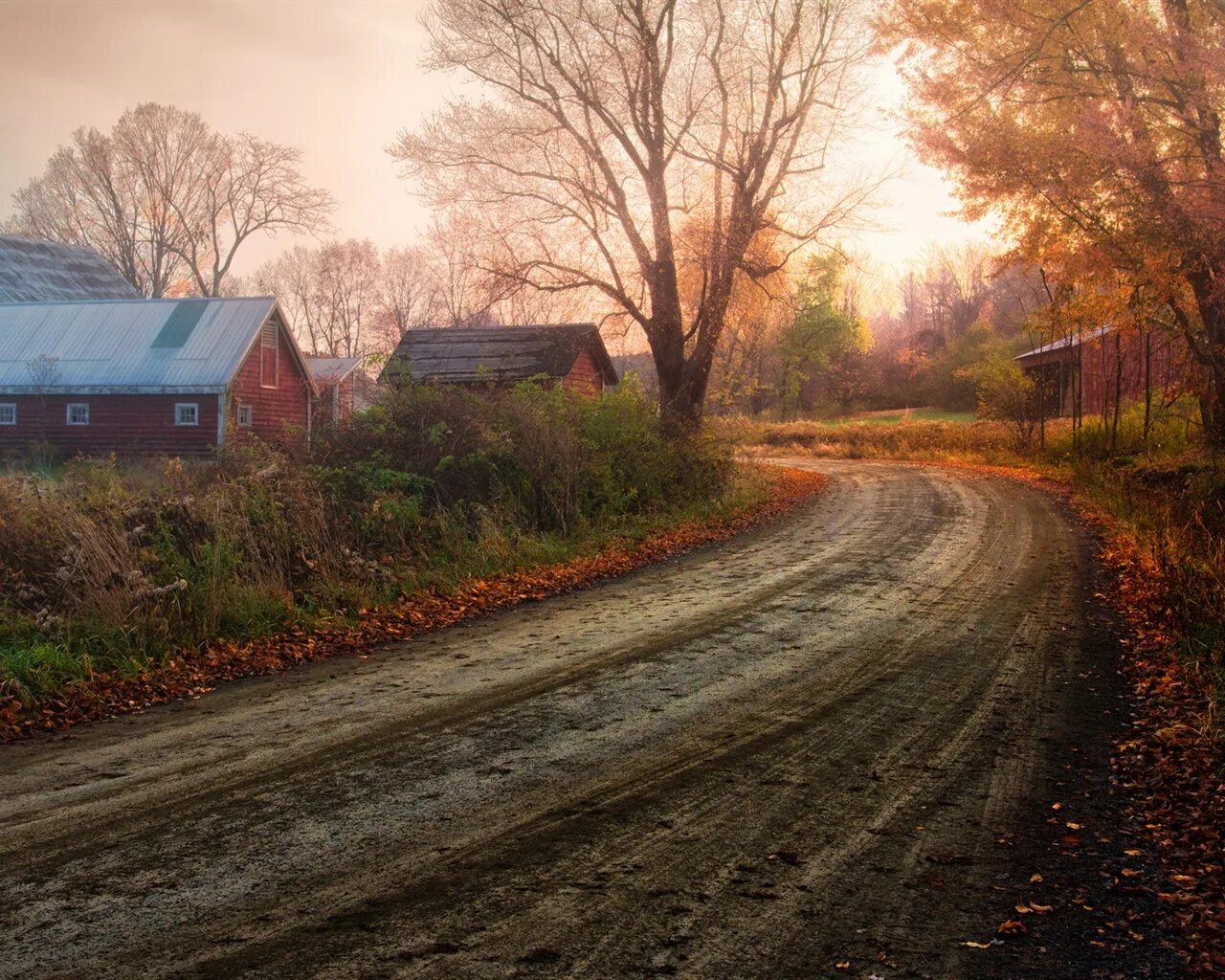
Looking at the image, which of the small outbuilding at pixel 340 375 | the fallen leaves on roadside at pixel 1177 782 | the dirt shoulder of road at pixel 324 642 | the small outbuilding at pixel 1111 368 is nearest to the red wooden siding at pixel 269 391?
the small outbuilding at pixel 340 375

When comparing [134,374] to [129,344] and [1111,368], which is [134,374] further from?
[1111,368]

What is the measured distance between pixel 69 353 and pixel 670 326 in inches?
824

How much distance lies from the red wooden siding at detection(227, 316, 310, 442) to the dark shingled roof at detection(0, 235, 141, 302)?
9.88 meters

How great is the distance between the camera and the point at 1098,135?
15.5 metres

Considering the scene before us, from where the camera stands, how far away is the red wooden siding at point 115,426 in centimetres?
3209

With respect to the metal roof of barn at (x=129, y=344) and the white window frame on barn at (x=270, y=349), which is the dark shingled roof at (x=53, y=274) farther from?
the white window frame on barn at (x=270, y=349)

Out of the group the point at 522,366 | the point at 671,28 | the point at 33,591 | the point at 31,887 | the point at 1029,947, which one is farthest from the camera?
the point at 522,366

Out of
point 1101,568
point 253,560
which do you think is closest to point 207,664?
point 253,560

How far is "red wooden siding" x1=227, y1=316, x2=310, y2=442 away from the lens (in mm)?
32625

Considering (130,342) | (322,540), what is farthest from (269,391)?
(322,540)

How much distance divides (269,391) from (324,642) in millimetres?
28164

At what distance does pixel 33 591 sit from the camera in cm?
875

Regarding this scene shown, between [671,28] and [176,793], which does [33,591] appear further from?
[671,28]

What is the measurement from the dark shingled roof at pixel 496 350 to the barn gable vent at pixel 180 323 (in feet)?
30.3
